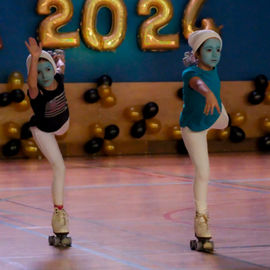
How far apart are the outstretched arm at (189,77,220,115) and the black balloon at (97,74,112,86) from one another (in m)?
7.70

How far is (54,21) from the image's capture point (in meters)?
12.0

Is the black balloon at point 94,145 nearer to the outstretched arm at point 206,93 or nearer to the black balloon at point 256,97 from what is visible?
the black balloon at point 256,97

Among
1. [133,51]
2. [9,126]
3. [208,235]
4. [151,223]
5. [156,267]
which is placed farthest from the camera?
[133,51]

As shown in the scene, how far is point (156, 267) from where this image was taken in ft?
13.7

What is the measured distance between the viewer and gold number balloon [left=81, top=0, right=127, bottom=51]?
12.3 meters

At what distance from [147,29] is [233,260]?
858 cm

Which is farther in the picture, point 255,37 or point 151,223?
point 255,37

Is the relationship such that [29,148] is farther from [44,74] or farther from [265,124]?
[44,74]

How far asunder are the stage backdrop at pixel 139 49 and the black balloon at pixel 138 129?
754mm

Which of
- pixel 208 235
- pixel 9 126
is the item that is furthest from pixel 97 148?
pixel 208 235

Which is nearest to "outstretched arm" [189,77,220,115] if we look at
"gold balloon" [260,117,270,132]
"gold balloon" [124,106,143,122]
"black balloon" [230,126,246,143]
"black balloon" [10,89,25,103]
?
"black balloon" [10,89,25,103]

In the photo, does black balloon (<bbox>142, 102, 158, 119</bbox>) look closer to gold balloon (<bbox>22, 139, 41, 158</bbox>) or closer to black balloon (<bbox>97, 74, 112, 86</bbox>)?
black balloon (<bbox>97, 74, 112, 86</bbox>)

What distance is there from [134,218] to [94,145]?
6355 millimetres

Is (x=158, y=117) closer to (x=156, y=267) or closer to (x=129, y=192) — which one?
(x=129, y=192)
